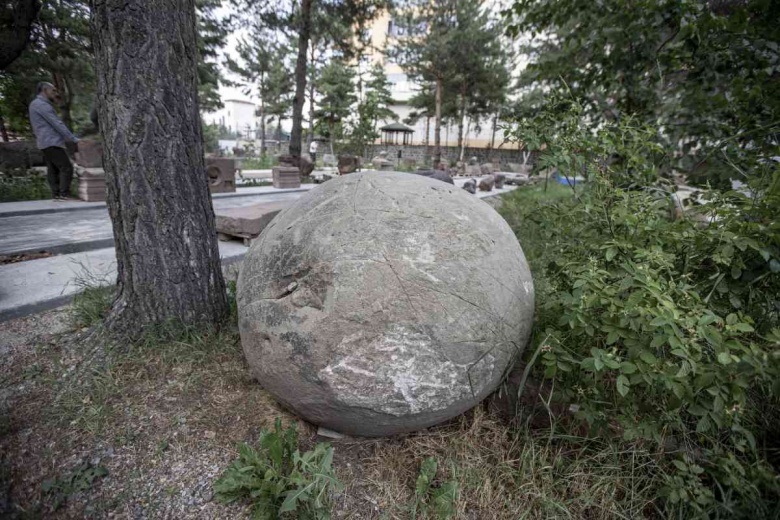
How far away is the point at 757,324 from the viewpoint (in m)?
1.62

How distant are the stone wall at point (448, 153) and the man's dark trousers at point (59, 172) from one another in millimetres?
23016

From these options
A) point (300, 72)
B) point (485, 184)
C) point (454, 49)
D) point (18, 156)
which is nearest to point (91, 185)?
point (18, 156)

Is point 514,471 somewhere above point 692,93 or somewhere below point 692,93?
below

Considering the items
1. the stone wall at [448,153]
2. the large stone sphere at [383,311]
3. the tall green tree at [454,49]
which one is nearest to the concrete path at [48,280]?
the large stone sphere at [383,311]

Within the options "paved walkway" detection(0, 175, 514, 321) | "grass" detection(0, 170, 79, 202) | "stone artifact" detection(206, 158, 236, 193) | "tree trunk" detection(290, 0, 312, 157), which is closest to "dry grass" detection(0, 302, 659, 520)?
"paved walkway" detection(0, 175, 514, 321)

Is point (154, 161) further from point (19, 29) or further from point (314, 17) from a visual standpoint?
point (314, 17)

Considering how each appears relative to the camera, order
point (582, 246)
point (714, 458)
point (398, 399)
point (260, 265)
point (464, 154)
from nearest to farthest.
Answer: point (714, 458) < point (398, 399) < point (260, 265) < point (582, 246) < point (464, 154)

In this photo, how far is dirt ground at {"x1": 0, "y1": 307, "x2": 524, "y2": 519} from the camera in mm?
1537

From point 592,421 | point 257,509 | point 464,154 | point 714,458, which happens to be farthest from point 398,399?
point 464,154

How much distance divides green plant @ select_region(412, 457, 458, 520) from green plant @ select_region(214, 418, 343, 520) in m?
0.34

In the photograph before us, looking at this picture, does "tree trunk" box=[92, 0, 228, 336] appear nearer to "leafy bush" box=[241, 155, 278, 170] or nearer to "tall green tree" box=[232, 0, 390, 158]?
"tall green tree" box=[232, 0, 390, 158]

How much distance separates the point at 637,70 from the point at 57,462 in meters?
4.46

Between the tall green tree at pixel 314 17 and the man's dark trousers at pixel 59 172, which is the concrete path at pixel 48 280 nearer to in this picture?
the man's dark trousers at pixel 59 172

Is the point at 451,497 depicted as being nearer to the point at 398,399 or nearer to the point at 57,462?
the point at 398,399
